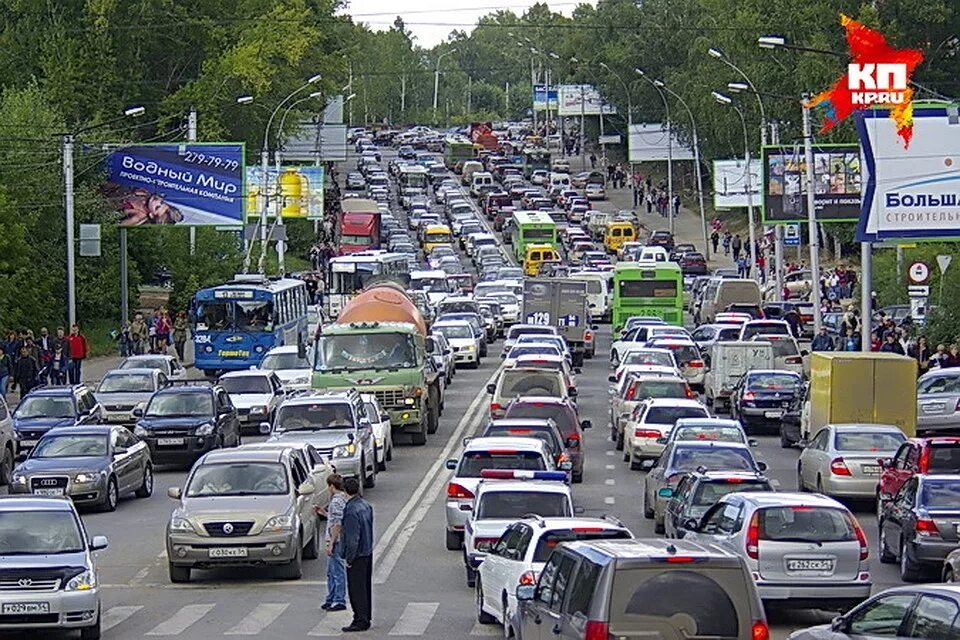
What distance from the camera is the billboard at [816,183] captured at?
66.7 metres

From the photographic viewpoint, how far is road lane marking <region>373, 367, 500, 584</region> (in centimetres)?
2595

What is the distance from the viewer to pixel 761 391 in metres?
44.8

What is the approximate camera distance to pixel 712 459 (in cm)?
2883

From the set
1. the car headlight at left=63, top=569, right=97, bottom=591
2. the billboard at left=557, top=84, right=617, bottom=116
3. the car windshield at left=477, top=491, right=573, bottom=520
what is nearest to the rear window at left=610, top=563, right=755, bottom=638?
the car headlight at left=63, top=569, right=97, bottom=591

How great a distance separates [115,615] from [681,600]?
10.3 meters

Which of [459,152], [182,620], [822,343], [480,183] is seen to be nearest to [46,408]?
[182,620]

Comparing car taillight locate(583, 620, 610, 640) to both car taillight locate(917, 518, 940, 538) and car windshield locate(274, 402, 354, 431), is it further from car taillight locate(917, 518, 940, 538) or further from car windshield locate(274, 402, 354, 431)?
car windshield locate(274, 402, 354, 431)

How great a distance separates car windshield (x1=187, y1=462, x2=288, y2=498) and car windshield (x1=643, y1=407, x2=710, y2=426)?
535 inches

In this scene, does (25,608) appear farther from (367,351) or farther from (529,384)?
(367,351)

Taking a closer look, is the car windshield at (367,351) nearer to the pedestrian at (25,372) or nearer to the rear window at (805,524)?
the pedestrian at (25,372)

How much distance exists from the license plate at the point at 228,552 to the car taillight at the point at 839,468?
1081cm

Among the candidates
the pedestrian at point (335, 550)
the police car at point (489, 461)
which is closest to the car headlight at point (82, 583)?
→ the pedestrian at point (335, 550)

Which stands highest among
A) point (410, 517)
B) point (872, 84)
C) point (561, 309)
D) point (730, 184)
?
point (872, 84)

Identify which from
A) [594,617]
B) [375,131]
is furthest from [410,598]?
[375,131]
